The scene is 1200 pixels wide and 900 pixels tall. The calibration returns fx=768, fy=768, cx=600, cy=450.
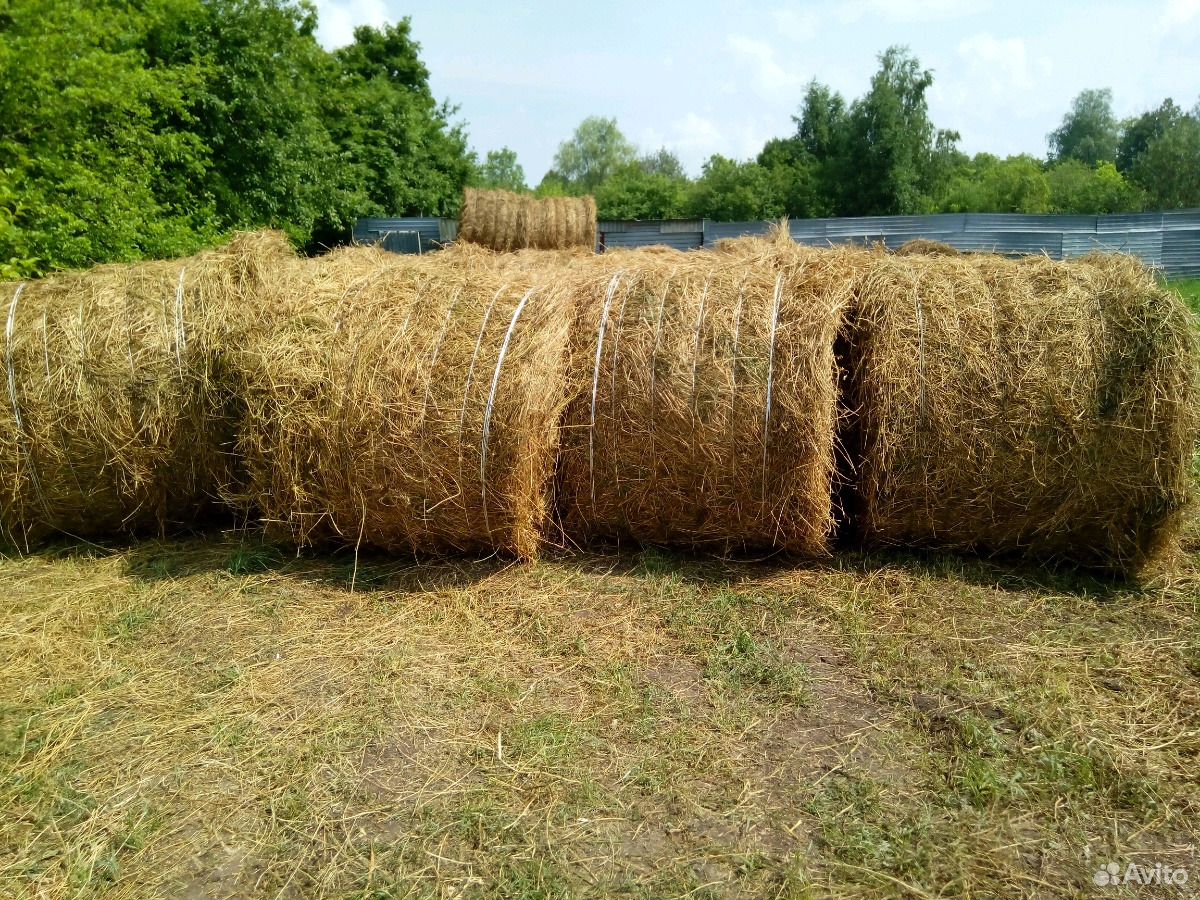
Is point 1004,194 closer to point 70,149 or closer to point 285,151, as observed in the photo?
point 285,151

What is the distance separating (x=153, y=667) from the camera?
13.4 feet

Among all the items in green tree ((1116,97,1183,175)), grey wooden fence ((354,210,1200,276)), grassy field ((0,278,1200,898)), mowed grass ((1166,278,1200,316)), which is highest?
green tree ((1116,97,1183,175))

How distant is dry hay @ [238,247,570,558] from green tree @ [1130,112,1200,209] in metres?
51.0

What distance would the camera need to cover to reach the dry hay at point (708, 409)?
4762 millimetres

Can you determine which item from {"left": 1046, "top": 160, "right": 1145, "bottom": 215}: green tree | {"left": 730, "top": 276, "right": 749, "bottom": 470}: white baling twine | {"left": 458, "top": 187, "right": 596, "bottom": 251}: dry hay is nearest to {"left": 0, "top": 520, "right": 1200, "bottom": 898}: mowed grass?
{"left": 730, "top": 276, "right": 749, "bottom": 470}: white baling twine

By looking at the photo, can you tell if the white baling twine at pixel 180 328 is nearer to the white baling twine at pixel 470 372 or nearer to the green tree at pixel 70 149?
the white baling twine at pixel 470 372

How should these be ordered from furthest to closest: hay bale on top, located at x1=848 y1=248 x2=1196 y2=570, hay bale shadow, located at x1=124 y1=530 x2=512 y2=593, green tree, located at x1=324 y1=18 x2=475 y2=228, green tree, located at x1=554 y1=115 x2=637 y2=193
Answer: green tree, located at x1=554 y1=115 x2=637 y2=193 → green tree, located at x1=324 y1=18 x2=475 y2=228 → hay bale shadow, located at x1=124 y1=530 x2=512 y2=593 → hay bale on top, located at x1=848 y1=248 x2=1196 y2=570

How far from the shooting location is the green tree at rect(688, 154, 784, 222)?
3709cm

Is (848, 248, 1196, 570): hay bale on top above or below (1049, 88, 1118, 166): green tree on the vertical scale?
below

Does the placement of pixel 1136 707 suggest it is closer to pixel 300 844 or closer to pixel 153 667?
pixel 300 844

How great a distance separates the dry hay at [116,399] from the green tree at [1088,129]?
102 meters

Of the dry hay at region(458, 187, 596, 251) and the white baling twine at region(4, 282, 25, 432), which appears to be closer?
the white baling twine at region(4, 282, 25, 432)

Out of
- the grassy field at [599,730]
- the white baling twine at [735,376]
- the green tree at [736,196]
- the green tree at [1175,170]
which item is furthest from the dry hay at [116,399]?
the green tree at [1175,170]

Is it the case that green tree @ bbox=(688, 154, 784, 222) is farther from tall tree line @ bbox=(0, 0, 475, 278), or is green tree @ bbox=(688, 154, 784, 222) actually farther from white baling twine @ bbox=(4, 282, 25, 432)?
white baling twine @ bbox=(4, 282, 25, 432)
